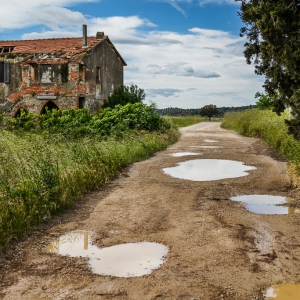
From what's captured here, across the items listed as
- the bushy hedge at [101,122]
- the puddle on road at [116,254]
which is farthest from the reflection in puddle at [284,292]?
the bushy hedge at [101,122]

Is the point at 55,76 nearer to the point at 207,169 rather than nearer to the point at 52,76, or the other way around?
the point at 52,76

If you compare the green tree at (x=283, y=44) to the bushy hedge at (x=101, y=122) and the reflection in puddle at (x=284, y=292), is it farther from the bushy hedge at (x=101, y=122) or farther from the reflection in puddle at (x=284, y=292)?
the bushy hedge at (x=101, y=122)

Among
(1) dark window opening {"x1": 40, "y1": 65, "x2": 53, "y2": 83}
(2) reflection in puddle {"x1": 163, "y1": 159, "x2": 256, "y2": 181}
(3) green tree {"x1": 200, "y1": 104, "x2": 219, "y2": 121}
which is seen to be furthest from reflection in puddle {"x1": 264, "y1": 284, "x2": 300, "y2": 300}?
(3) green tree {"x1": 200, "y1": 104, "x2": 219, "y2": 121}

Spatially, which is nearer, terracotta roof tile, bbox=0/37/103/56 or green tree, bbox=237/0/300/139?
green tree, bbox=237/0/300/139

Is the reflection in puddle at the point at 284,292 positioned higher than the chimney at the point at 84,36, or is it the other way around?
the chimney at the point at 84,36

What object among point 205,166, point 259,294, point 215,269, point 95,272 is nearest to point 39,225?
point 95,272

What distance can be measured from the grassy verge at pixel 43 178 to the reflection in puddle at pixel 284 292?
3230 mm

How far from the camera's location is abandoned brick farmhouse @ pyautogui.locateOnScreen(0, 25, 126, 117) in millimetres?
26328

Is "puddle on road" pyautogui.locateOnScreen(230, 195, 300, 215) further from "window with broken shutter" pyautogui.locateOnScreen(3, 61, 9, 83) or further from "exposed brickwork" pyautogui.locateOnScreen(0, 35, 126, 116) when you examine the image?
"window with broken shutter" pyautogui.locateOnScreen(3, 61, 9, 83)

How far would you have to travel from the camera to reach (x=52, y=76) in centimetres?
2652

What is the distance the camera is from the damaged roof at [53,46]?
26.7 m

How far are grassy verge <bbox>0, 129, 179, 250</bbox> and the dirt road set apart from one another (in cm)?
26

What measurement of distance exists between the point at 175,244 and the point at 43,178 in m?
3.06

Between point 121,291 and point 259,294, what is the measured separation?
51.1 inches
